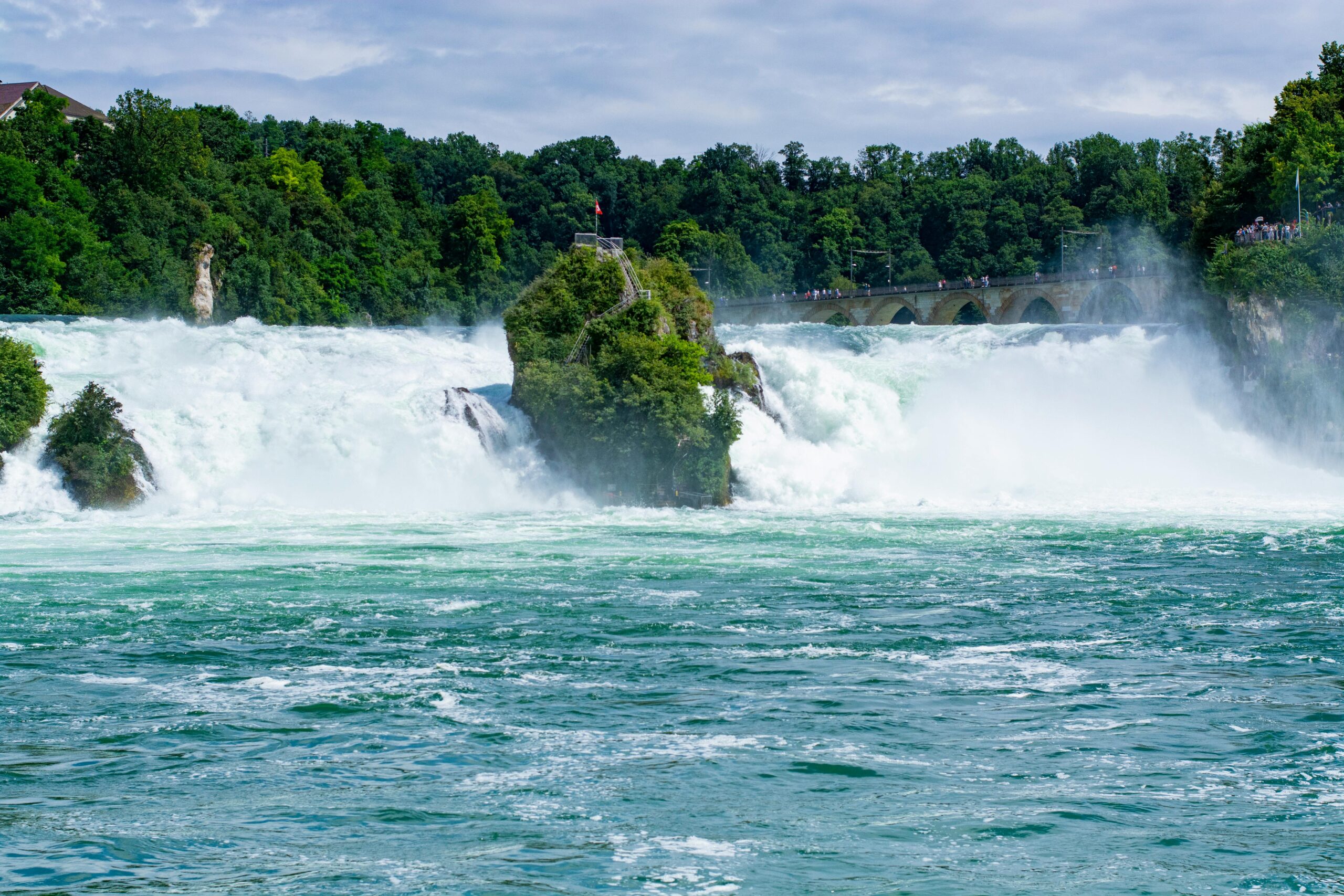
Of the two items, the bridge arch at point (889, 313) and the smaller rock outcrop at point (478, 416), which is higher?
the bridge arch at point (889, 313)

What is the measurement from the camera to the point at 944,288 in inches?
3076

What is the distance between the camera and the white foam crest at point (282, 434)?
31172mm

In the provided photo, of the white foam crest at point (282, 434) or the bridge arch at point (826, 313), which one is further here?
the bridge arch at point (826, 313)

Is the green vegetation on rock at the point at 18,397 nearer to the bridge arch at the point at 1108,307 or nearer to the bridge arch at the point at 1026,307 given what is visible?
the bridge arch at the point at 1026,307

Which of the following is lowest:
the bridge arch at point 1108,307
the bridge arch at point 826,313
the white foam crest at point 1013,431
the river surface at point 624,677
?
the river surface at point 624,677

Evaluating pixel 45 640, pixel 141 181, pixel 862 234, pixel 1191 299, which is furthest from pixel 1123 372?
pixel 862 234

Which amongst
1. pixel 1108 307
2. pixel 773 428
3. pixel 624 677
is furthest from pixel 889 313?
pixel 624 677

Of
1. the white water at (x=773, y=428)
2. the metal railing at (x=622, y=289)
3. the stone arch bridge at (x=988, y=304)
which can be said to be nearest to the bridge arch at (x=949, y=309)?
the stone arch bridge at (x=988, y=304)

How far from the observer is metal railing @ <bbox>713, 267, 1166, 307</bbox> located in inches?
2643

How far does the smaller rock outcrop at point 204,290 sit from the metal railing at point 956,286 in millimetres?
31694

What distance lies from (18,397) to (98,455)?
8.49 ft

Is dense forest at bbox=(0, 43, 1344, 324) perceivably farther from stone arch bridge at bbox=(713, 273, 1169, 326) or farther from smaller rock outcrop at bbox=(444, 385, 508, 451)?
smaller rock outcrop at bbox=(444, 385, 508, 451)

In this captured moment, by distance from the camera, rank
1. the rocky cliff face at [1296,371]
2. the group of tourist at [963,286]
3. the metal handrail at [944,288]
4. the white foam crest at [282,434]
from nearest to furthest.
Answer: the white foam crest at [282,434], the rocky cliff face at [1296,371], the group of tourist at [963,286], the metal handrail at [944,288]

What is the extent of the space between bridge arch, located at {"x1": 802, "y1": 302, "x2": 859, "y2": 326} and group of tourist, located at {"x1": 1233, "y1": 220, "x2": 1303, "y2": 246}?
116 feet
